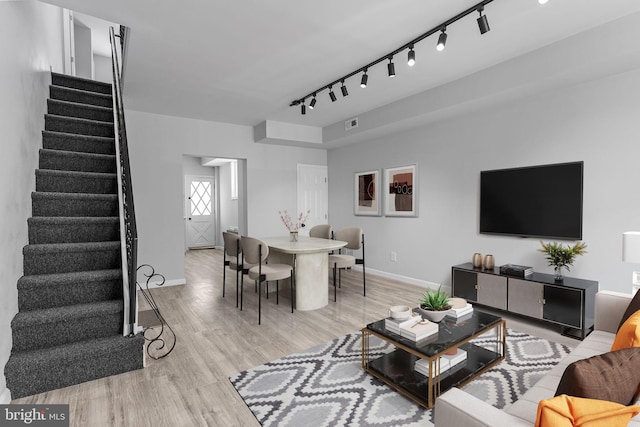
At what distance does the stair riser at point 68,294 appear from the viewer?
234 centimetres

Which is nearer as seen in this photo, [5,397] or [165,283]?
[5,397]

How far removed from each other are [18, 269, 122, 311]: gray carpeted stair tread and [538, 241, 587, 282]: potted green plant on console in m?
4.00

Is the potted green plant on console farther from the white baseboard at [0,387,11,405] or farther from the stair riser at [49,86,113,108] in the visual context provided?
the stair riser at [49,86,113,108]

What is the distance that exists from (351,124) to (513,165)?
2539 mm

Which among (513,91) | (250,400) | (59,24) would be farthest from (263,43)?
(59,24)

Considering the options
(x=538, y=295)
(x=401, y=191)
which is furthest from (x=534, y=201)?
(x=401, y=191)

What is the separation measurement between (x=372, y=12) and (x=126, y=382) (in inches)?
128

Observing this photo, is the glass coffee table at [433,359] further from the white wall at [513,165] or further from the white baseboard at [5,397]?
the white baseboard at [5,397]

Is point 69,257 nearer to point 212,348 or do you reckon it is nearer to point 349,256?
point 212,348

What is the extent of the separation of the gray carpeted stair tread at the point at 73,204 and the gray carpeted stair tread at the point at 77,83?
1.88 m

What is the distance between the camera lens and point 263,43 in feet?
9.78

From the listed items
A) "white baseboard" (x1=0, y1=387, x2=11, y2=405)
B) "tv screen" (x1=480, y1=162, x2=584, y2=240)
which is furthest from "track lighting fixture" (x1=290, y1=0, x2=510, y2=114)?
"white baseboard" (x1=0, y1=387, x2=11, y2=405)

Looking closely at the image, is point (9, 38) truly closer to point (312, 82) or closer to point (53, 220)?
point (53, 220)

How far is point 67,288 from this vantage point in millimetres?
2443
